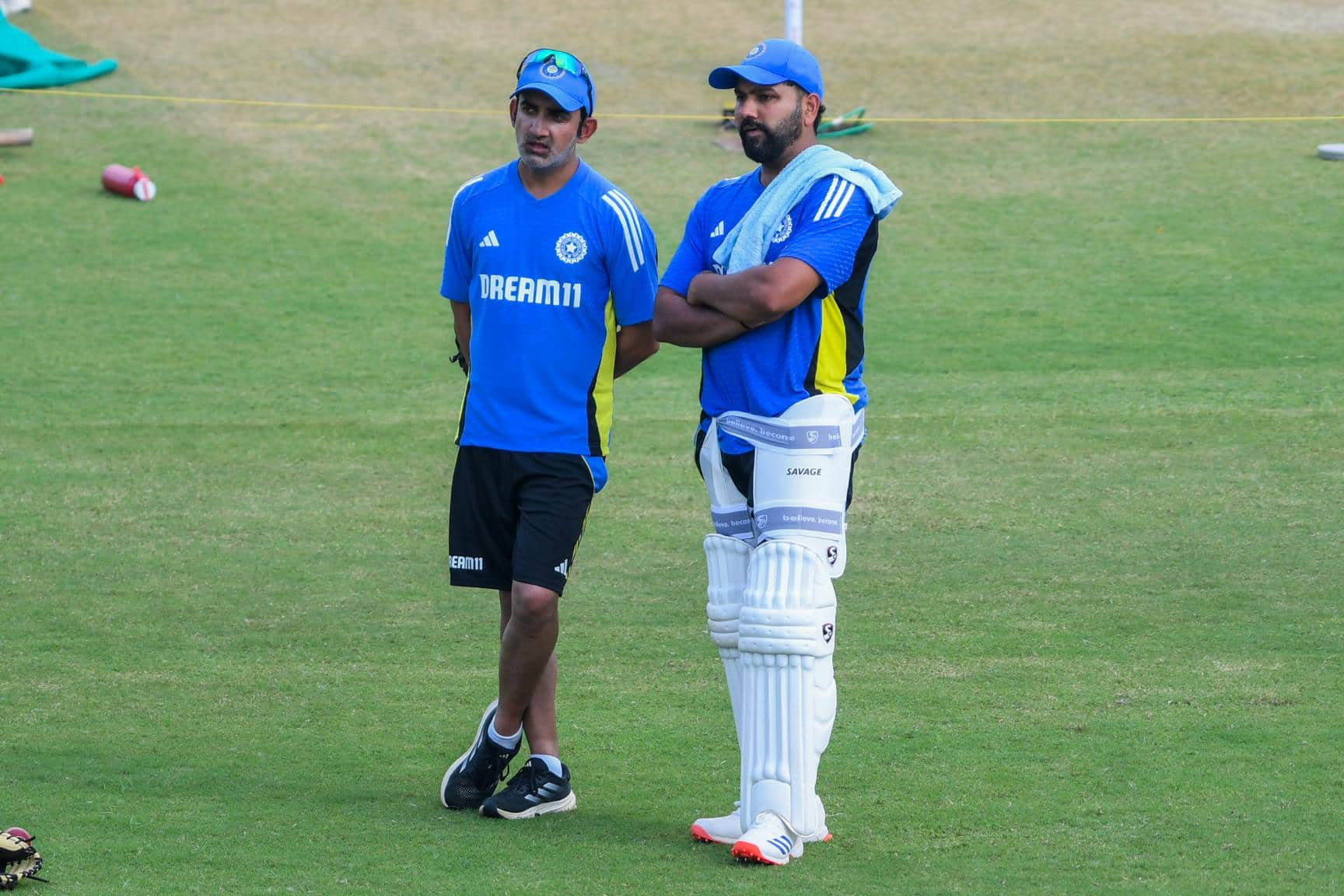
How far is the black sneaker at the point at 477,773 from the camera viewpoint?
4730 millimetres

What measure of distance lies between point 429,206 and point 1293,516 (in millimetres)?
8325

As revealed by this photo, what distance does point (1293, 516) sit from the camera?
24.8 ft

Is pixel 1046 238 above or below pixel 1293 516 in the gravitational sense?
above

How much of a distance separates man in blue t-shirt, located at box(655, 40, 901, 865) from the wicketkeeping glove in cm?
163

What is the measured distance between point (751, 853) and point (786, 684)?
0.43m

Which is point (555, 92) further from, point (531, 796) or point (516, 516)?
point (531, 796)

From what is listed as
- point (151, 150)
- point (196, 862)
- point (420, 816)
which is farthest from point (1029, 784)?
Result: point (151, 150)

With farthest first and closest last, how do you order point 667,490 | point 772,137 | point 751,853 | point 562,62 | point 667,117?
1. point 667,117
2. point 667,490
3. point 562,62
4. point 772,137
5. point 751,853

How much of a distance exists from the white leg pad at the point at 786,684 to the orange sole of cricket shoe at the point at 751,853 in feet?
0.42

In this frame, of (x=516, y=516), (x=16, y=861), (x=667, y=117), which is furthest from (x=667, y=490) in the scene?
(x=667, y=117)

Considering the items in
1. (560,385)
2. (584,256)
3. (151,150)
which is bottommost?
(560,385)

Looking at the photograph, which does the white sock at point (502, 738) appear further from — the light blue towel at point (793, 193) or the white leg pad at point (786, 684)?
the light blue towel at point (793, 193)

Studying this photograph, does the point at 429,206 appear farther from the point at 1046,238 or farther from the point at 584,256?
the point at 584,256

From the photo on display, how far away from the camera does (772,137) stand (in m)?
4.38
